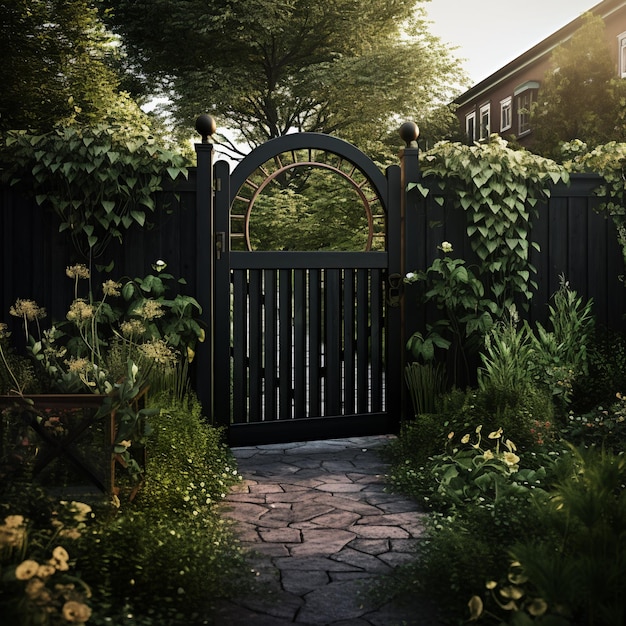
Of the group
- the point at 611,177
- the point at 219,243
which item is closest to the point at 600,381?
the point at 611,177

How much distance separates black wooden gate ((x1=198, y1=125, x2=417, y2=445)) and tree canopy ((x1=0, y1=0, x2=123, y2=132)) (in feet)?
30.8

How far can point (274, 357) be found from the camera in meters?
5.79

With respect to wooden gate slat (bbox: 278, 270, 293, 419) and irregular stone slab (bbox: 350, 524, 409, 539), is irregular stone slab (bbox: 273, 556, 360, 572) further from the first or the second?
wooden gate slat (bbox: 278, 270, 293, 419)

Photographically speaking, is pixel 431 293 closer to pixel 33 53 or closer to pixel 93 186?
pixel 93 186

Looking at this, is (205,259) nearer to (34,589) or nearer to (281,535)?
(281,535)

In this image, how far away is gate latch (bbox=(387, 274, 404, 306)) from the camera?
5965mm

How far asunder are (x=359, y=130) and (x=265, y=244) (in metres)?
5.26

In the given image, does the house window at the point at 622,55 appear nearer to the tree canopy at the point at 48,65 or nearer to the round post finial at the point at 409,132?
the tree canopy at the point at 48,65

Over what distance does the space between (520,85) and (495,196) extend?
17007mm

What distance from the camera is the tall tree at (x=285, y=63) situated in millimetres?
18984

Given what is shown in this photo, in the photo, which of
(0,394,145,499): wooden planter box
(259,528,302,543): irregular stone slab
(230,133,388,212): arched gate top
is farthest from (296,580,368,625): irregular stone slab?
(230,133,388,212): arched gate top

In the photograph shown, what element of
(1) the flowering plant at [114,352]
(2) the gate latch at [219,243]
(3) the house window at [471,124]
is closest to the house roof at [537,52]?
(3) the house window at [471,124]

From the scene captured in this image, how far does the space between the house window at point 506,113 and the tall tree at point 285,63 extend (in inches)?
107

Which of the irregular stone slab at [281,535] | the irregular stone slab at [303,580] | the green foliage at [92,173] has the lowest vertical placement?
the irregular stone slab at [303,580]
